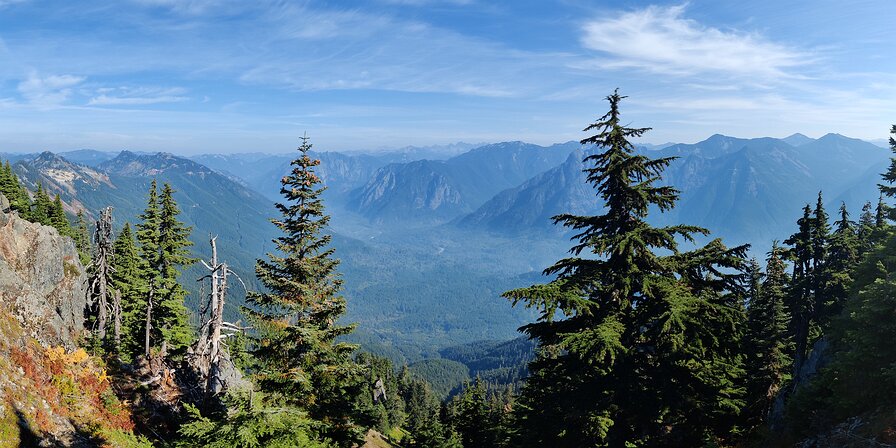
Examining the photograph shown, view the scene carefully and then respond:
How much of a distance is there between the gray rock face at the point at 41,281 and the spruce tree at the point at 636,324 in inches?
1108

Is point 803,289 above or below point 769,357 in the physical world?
above

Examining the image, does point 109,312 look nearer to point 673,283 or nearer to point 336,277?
point 336,277

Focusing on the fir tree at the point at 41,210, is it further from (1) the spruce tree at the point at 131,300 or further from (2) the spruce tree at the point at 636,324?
(2) the spruce tree at the point at 636,324

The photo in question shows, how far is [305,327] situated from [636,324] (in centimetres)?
1129

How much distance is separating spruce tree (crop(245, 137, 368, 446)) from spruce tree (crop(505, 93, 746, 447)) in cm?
874

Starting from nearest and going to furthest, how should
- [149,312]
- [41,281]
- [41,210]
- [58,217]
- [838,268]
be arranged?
[41,281], [838,268], [149,312], [41,210], [58,217]

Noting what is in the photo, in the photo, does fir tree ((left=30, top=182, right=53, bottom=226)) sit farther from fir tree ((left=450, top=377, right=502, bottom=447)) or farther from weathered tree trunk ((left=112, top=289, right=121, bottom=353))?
fir tree ((left=450, top=377, right=502, bottom=447))

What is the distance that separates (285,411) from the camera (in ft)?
35.9

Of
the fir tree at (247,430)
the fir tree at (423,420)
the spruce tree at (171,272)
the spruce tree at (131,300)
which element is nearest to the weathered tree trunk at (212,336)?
the fir tree at (247,430)

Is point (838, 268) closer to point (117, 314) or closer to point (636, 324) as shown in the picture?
point (636, 324)

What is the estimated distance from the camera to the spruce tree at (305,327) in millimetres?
16734

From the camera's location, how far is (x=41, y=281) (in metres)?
32.1

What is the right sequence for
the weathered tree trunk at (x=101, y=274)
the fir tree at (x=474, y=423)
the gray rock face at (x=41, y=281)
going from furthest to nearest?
the fir tree at (x=474, y=423) → the weathered tree trunk at (x=101, y=274) → the gray rock face at (x=41, y=281)

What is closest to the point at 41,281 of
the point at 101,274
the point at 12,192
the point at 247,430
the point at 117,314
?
the point at 101,274
